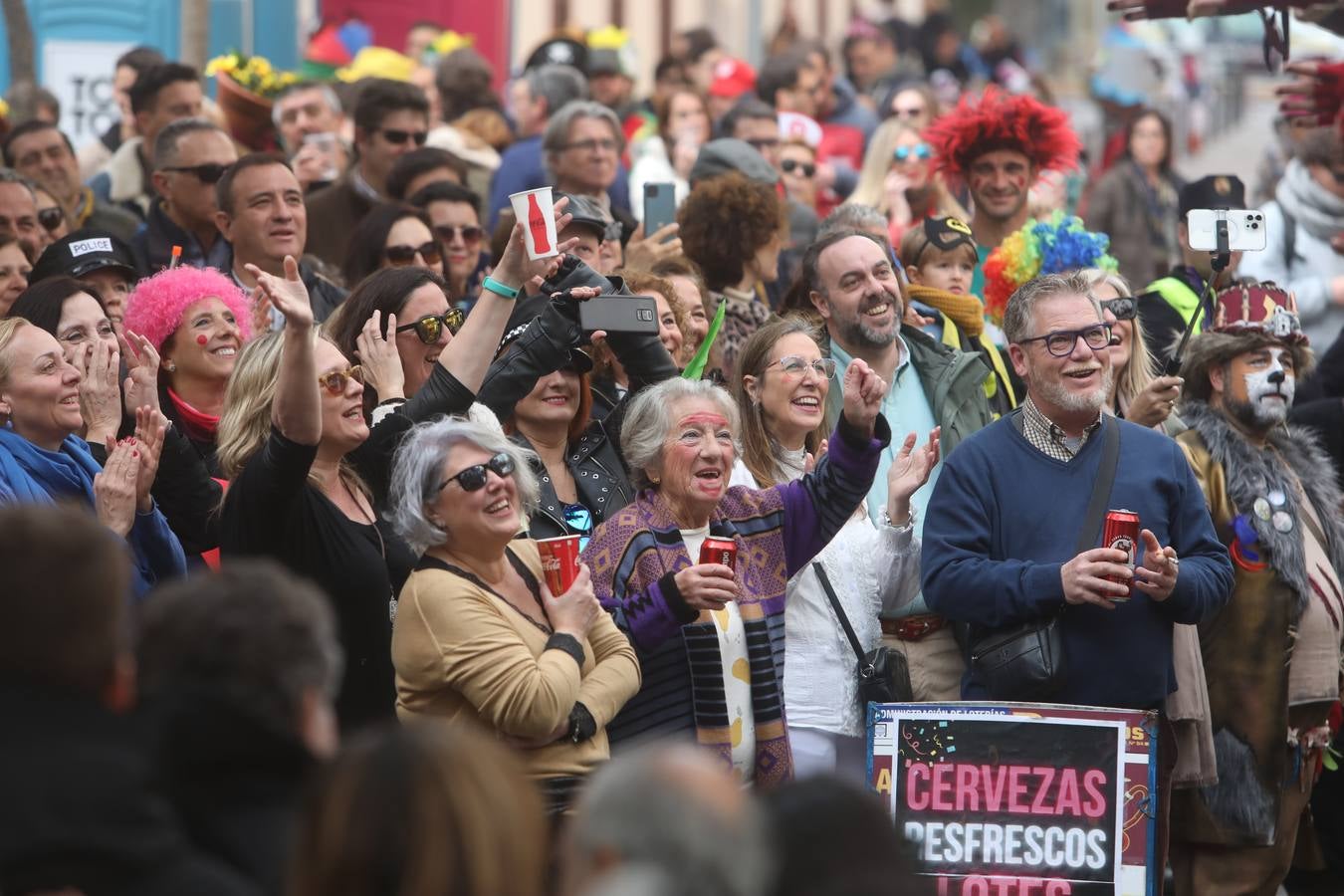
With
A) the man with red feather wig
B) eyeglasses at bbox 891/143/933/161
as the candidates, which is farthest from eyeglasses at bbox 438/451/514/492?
eyeglasses at bbox 891/143/933/161

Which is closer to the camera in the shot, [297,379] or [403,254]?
[297,379]

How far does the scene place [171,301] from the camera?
6.43 metres

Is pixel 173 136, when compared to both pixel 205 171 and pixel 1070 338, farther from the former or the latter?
pixel 1070 338

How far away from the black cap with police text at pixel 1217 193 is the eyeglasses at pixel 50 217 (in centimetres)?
445

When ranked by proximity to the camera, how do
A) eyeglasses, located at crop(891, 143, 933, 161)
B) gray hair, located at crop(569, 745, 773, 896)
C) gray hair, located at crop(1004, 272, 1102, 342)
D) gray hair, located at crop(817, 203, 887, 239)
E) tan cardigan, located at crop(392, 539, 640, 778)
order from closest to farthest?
gray hair, located at crop(569, 745, 773, 896) < tan cardigan, located at crop(392, 539, 640, 778) < gray hair, located at crop(1004, 272, 1102, 342) < gray hair, located at crop(817, 203, 887, 239) < eyeglasses, located at crop(891, 143, 933, 161)

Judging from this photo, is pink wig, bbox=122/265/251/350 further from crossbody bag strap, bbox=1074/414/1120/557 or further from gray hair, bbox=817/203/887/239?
crossbody bag strap, bbox=1074/414/1120/557

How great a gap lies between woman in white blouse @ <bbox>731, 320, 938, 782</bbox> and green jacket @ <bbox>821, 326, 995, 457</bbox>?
417 mm

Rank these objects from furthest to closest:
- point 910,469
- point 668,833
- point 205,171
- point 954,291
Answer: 1. point 205,171
2. point 954,291
3. point 910,469
4. point 668,833

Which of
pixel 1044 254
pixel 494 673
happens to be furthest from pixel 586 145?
pixel 494 673

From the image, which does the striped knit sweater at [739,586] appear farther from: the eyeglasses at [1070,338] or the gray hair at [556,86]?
the gray hair at [556,86]

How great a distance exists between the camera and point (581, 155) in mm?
9391

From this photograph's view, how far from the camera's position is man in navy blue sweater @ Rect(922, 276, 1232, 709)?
5836 mm

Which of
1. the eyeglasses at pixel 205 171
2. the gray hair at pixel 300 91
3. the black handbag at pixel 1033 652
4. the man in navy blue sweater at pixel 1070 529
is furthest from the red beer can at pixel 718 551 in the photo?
the gray hair at pixel 300 91

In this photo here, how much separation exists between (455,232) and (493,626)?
12.2ft
